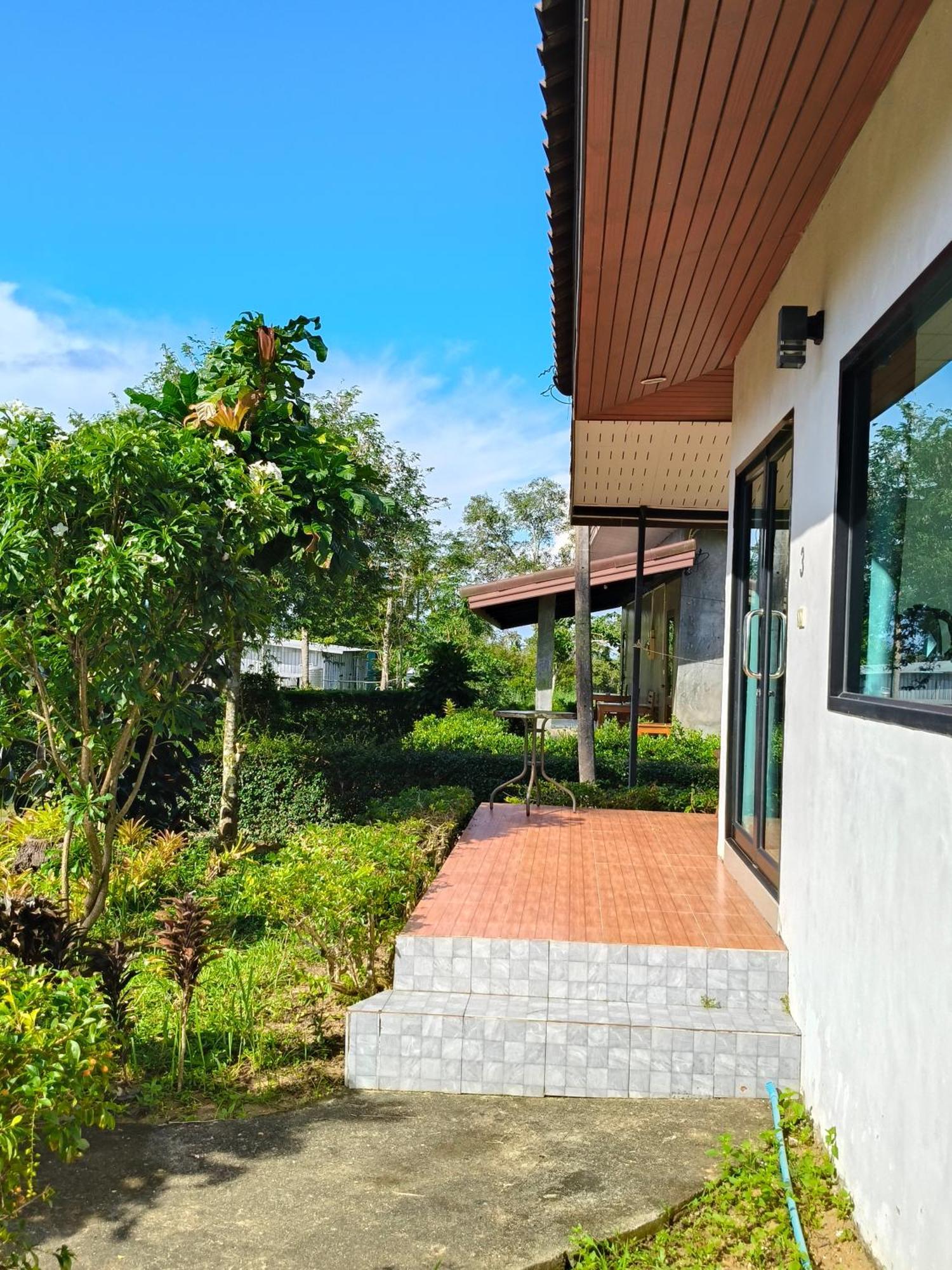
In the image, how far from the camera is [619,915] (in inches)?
189

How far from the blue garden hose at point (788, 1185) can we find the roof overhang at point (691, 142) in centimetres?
325

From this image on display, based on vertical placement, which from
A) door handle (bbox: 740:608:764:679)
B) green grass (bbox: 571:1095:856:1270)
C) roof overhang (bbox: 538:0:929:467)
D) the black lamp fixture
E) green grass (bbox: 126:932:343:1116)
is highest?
roof overhang (bbox: 538:0:929:467)

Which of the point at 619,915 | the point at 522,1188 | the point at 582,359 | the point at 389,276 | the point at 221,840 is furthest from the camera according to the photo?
the point at 389,276

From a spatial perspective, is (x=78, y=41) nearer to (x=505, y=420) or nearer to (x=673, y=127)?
(x=673, y=127)

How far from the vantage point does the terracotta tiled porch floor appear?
448 cm

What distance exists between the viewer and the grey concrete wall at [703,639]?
14.1 metres

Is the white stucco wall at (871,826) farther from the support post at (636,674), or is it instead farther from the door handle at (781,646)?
the support post at (636,674)

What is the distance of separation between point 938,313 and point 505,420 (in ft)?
198

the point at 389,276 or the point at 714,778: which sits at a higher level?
the point at 389,276

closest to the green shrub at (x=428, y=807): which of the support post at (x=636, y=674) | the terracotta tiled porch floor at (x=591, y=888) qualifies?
the terracotta tiled porch floor at (x=591, y=888)

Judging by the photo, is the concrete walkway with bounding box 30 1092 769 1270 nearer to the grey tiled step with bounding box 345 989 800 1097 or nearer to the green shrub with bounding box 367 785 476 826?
the grey tiled step with bounding box 345 989 800 1097

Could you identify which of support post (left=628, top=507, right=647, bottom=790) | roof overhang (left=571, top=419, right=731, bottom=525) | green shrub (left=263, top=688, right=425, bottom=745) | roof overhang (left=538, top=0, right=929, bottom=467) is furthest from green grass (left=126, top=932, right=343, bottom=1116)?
green shrub (left=263, top=688, right=425, bottom=745)

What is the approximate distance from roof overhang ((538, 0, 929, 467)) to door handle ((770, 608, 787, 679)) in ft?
5.27

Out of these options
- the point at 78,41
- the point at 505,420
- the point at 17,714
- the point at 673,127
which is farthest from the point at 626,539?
the point at 505,420
